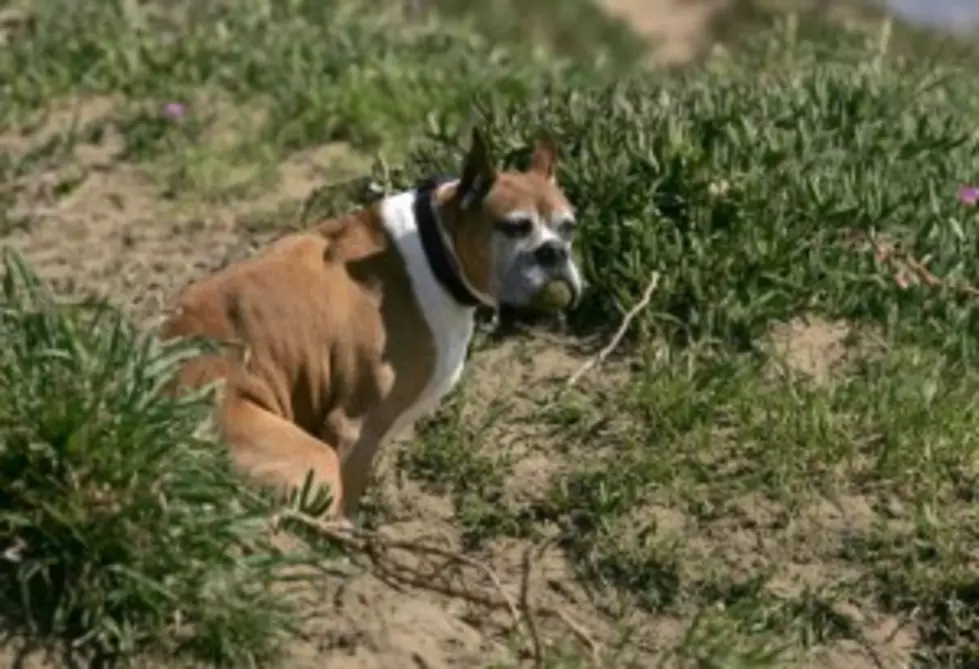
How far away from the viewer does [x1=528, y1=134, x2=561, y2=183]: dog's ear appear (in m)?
7.38

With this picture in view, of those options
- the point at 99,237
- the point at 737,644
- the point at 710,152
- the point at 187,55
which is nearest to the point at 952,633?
the point at 737,644

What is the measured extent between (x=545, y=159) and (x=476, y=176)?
374mm

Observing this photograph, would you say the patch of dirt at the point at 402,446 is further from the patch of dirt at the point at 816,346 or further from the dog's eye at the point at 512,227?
the dog's eye at the point at 512,227

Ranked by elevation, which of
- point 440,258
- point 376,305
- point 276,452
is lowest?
point 276,452

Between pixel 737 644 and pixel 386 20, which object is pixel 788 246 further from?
pixel 386 20

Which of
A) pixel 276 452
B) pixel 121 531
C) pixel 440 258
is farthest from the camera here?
pixel 440 258

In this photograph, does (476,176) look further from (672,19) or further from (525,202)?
(672,19)

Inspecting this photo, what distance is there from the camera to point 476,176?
710 centimetres

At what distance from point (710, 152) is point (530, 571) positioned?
6.22 ft

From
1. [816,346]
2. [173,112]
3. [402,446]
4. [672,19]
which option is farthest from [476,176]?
[672,19]

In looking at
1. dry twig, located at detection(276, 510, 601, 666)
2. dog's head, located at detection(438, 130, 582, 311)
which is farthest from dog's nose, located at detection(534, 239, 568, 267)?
dry twig, located at detection(276, 510, 601, 666)

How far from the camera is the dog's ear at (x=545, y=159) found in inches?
291

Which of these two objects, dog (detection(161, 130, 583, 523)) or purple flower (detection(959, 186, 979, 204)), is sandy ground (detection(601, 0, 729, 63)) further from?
dog (detection(161, 130, 583, 523))

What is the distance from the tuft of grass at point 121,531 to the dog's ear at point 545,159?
161 centimetres
